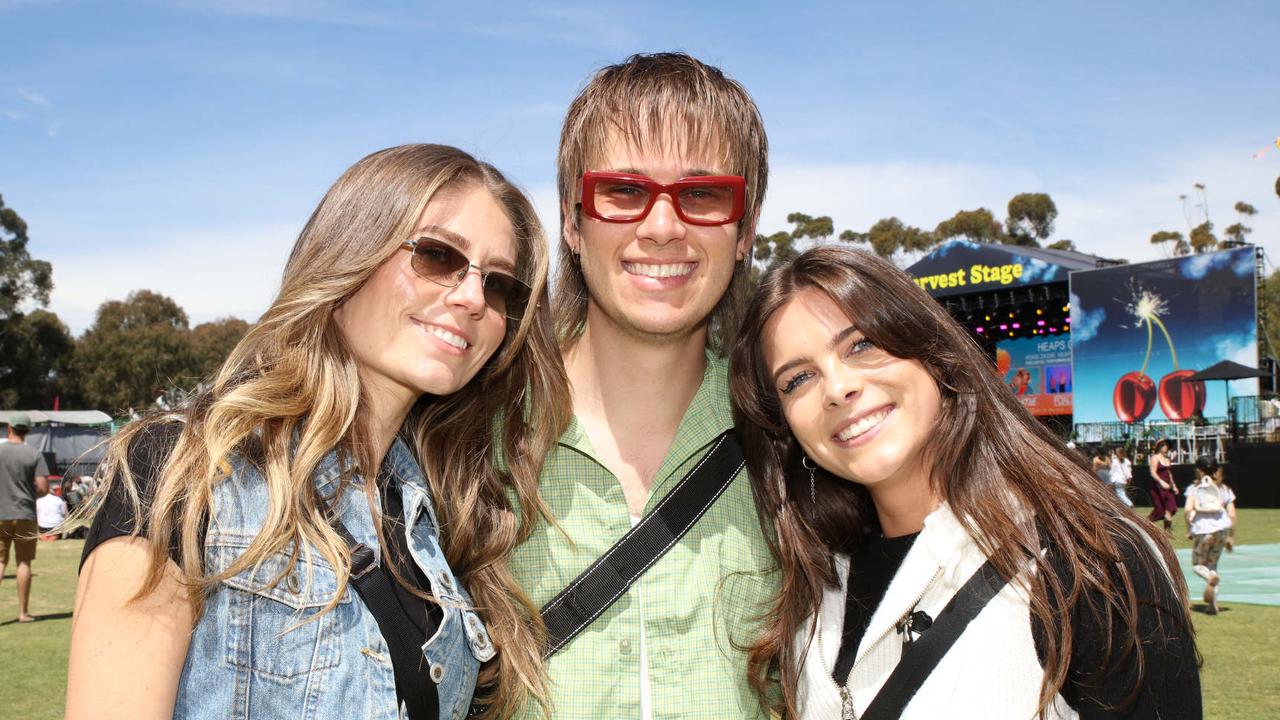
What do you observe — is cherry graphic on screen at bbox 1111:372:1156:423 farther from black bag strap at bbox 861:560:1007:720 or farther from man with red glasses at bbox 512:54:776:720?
black bag strap at bbox 861:560:1007:720

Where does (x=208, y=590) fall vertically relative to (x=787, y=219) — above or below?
below

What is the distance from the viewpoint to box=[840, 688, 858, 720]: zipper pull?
2.57 meters

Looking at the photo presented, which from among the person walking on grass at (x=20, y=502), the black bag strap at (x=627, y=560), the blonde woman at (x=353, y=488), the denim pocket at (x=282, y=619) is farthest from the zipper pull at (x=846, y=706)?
the person walking on grass at (x=20, y=502)

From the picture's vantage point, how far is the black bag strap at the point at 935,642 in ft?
7.93

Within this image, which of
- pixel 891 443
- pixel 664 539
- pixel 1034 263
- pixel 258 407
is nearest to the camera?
pixel 258 407

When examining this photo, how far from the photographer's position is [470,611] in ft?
8.48

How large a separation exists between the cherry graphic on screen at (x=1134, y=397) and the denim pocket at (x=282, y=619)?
32.2 meters

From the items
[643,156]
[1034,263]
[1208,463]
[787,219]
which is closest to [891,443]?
[643,156]

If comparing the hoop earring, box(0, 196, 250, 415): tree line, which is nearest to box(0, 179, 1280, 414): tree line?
box(0, 196, 250, 415): tree line

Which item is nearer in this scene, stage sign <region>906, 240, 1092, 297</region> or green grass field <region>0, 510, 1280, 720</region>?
green grass field <region>0, 510, 1280, 720</region>

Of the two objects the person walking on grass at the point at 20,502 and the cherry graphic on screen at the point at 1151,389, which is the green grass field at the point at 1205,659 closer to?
the person walking on grass at the point at 20,502

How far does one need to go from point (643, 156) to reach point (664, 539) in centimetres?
126

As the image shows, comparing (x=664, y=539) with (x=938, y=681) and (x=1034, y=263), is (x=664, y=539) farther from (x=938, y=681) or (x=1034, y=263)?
(x=1034, y=263)

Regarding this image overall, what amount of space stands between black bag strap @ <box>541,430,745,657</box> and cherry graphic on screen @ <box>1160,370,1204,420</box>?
2994cm
